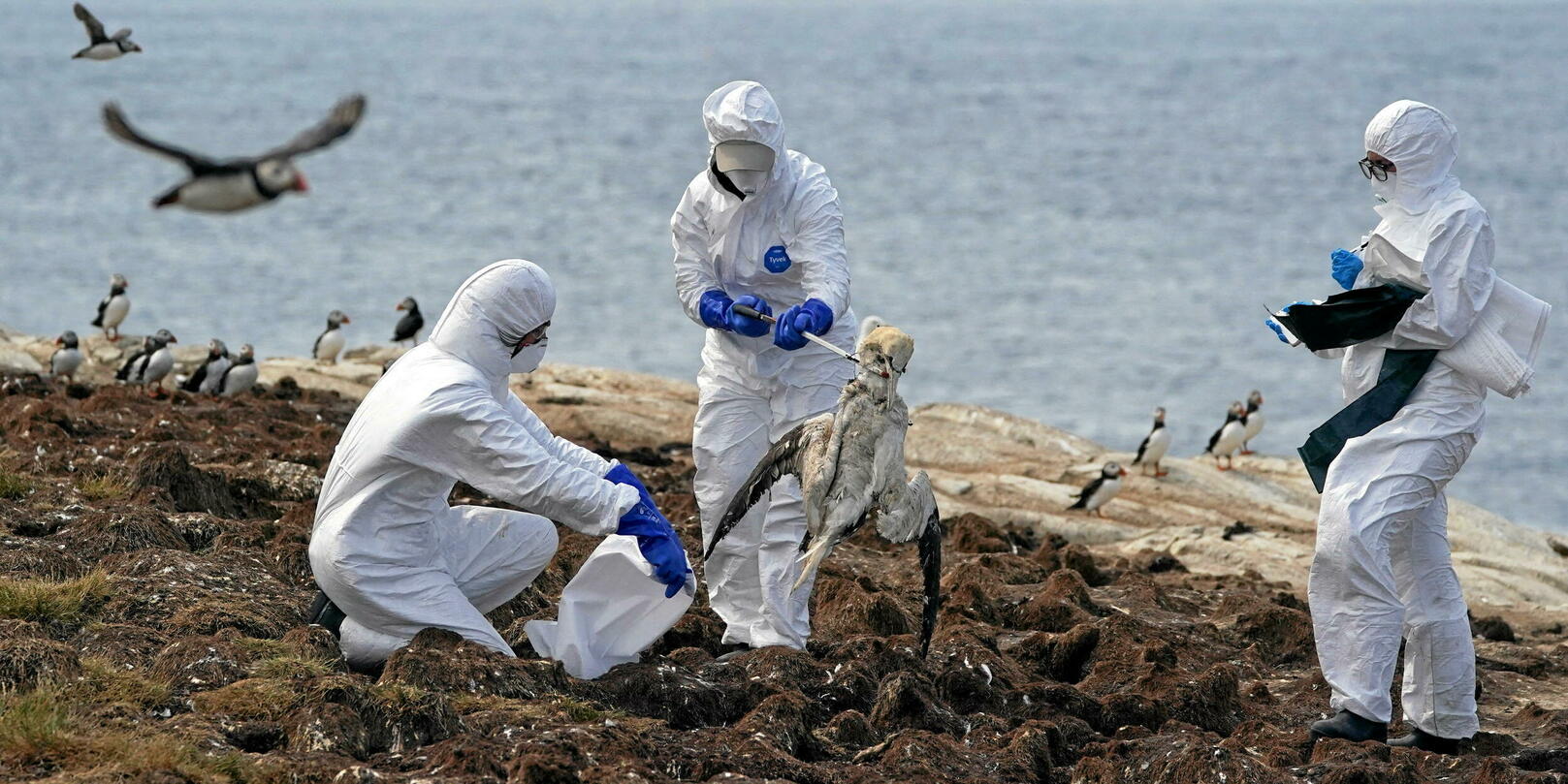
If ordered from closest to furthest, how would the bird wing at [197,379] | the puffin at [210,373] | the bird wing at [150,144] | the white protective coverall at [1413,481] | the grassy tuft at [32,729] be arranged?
the bird wing at [150,144] → the grassy tuft at [32,729] → the white protective coverall at [1413,481] → the puffin at [210,373] → the bird wing at [197,379]

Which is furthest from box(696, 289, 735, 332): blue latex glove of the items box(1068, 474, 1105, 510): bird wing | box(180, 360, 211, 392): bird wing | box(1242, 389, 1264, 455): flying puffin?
box(1242, 389, 1264, 455): flying puffin

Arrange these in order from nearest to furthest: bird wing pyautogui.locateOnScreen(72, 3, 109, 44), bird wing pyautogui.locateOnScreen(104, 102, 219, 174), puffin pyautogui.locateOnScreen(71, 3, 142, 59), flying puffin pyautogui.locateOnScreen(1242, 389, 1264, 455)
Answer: bird wing pyautogui.locateOnScreen(104, 102, 219, 174), puffin pyautogui.locateOnScreen(71, 3, 142, 59), bird wing pyautogui.locateOnScreen(72, 3, 109, 44), flying puffin pyautogui.locateOnScreen(1242, 389, 1264, 455)

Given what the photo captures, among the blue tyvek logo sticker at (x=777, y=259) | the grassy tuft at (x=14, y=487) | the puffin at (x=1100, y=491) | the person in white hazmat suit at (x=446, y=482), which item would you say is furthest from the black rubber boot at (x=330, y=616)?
the puffin at (x=1100, y=491)

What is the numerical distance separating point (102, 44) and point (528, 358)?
263 cm

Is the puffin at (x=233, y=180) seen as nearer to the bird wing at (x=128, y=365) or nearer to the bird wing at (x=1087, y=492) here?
the bird wing at (x=1087, y=492)

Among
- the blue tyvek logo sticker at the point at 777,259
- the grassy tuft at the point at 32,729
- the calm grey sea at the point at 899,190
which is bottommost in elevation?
the calm grey sea at the point at 899,190

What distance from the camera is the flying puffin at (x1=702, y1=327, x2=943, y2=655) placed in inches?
282

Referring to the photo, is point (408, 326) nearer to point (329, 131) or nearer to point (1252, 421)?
point (1252, 421)

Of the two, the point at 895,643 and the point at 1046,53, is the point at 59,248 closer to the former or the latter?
the point at 895,643

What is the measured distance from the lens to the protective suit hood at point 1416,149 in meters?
A: 7.45

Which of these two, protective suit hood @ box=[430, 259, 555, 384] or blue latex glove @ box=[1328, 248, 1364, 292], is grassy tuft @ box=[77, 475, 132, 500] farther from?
blue latex glove @ box=[1328, 248, 1364, 292]

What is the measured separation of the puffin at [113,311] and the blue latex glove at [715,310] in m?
11.1

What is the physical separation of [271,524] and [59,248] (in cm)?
3757

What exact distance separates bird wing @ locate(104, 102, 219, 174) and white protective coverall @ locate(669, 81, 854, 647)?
3.30 m
